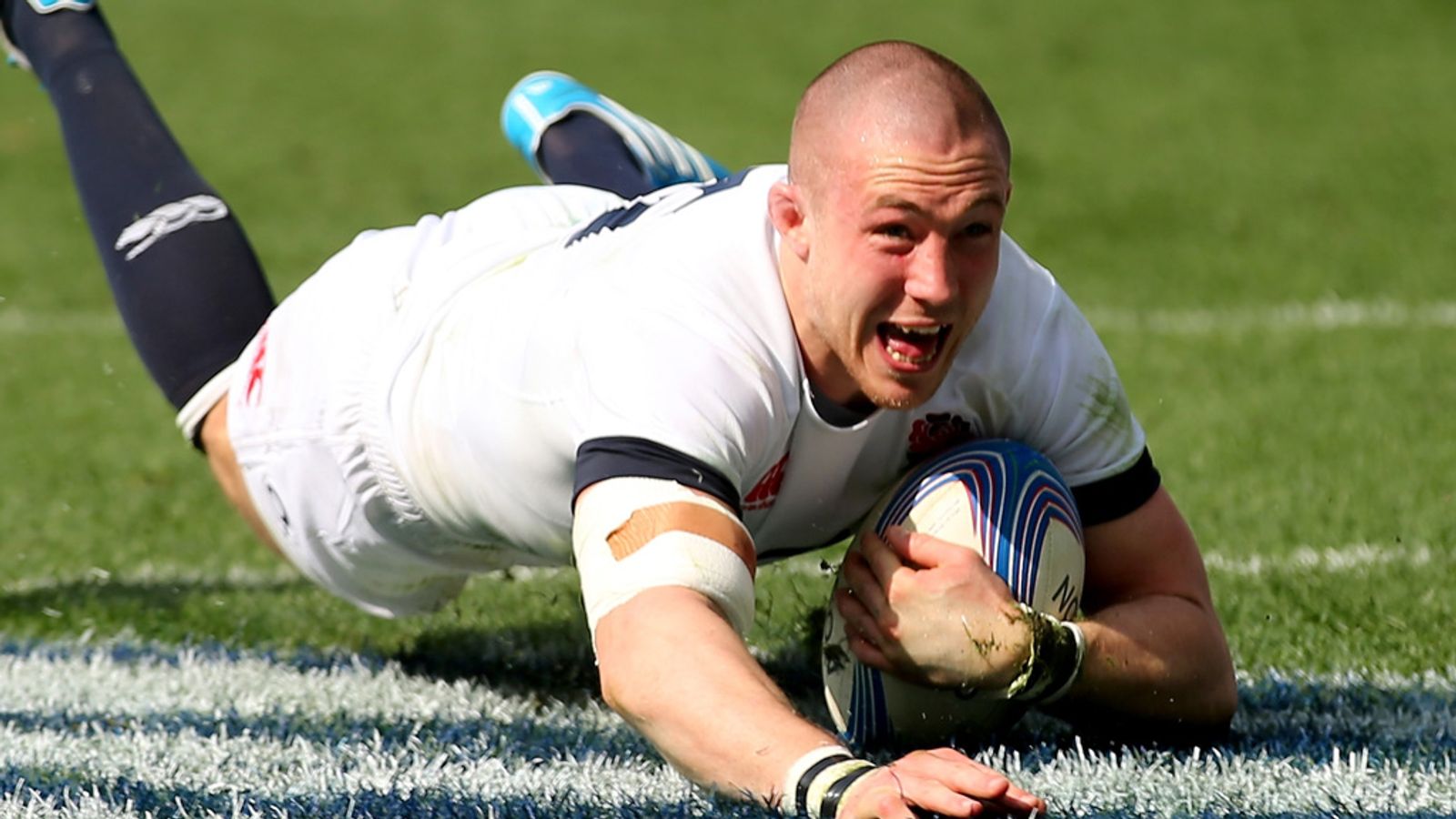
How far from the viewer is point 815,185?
112 inches

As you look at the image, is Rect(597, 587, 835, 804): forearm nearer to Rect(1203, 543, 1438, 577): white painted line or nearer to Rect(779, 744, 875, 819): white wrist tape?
Rect(779, 744, 875, 819): white wrist tape

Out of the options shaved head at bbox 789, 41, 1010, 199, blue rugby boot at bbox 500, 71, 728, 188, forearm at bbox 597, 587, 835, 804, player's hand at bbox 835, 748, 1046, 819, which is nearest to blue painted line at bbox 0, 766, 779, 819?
forearm at bbox 597, 587, 835, 804

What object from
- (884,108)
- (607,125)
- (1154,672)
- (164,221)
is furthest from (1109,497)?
(164,221)

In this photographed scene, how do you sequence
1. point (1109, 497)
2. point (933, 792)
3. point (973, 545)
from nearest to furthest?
point (933, 792) → point (973, 545) → point (1109, 497)

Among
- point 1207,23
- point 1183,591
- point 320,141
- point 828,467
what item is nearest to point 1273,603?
point 1183,591

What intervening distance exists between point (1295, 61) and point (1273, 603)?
8299mm

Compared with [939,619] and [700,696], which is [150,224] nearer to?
[939,619]

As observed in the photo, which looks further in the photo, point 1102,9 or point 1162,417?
point 1102,9

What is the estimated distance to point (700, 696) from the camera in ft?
8.16

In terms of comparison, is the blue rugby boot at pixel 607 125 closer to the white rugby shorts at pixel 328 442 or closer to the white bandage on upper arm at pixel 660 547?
the white rugby shorts at pixel 328 442

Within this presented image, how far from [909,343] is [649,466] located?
0.42 m

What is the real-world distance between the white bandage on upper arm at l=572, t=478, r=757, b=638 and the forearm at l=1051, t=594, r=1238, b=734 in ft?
2.17

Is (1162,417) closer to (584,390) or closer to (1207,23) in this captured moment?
(584,390)

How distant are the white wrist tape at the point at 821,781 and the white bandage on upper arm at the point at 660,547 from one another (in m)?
0.29
